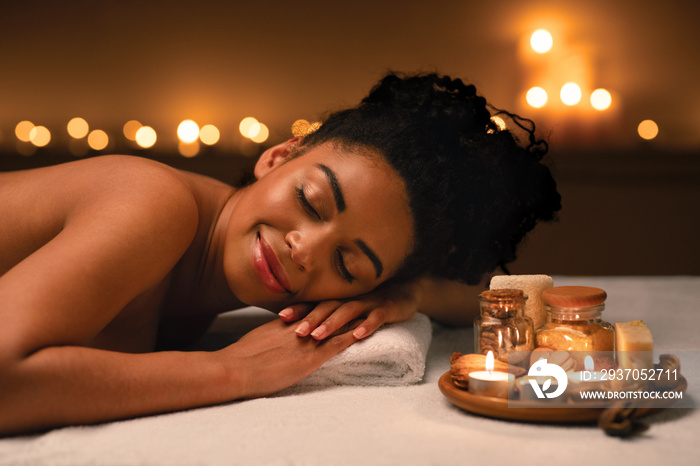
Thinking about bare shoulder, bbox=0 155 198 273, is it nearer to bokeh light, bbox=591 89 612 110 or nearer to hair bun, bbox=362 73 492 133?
hair bun, bbox=362 73 492 133

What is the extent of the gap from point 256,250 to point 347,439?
43cm

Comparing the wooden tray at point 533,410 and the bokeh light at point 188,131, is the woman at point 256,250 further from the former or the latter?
the bokeh light at point 188,131

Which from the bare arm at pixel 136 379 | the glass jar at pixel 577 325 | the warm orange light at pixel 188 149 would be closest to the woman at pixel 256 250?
the bare arm at pixel 136 379

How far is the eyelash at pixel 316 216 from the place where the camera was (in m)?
1.04

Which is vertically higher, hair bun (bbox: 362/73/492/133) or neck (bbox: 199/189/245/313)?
hair bun (bbox: 362/73/492/133)

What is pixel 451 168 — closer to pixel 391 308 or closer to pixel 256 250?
pixel 391 308

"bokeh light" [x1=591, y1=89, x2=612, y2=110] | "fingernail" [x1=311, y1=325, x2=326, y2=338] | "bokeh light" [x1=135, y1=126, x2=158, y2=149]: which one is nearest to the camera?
"fingernail" [x1=311, y1=325, x2=326, y2=338]

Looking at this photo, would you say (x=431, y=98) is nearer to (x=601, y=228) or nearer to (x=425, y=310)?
(x=425, y=310)

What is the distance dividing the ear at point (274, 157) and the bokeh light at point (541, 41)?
2398 millimetres

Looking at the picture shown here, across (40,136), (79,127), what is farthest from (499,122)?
(40,136)

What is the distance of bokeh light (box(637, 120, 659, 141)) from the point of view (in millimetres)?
3205

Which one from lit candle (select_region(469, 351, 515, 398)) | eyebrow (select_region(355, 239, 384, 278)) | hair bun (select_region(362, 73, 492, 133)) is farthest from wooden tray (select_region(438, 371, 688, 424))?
hair bun (select_region(362, 73, 492, 133))

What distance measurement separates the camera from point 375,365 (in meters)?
1.03

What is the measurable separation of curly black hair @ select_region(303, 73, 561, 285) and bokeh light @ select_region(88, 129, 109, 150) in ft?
7.39
